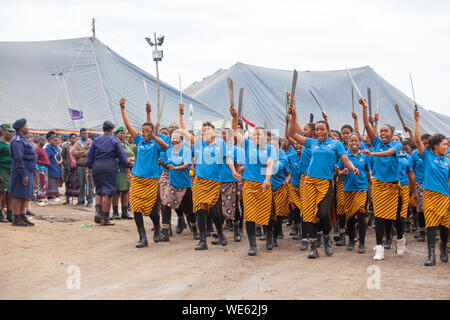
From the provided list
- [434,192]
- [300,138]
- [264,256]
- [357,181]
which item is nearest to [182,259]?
[264,256]

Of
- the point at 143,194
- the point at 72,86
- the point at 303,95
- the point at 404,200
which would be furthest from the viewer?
the point at 303,95

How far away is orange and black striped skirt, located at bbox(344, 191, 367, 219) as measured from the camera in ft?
26.0

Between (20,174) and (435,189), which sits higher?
(20,174)

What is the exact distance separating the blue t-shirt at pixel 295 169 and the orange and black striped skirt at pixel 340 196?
652 millimetres

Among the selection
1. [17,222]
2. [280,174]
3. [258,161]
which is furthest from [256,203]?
[17,222]

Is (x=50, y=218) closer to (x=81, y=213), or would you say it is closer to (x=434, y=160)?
(x=81, y=213)

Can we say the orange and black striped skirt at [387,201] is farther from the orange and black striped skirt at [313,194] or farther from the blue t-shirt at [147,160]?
the blue t-shirt at [147,160]

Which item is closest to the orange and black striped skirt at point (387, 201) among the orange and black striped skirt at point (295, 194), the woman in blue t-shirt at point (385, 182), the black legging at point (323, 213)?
the woman in blue t-shirt at point (385, 182)

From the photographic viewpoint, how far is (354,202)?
8.02m

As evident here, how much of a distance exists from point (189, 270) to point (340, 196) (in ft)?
10.7

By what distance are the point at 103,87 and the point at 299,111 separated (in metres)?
10.6

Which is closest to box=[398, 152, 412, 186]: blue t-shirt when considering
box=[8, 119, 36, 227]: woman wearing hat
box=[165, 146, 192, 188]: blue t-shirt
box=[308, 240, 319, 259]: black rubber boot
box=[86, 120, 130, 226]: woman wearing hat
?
box=[308, 240, 319, 259]: black rubber boot

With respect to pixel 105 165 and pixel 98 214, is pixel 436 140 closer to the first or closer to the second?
pixel 105 165

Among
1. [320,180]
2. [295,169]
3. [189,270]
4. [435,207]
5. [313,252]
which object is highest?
[295,169]
